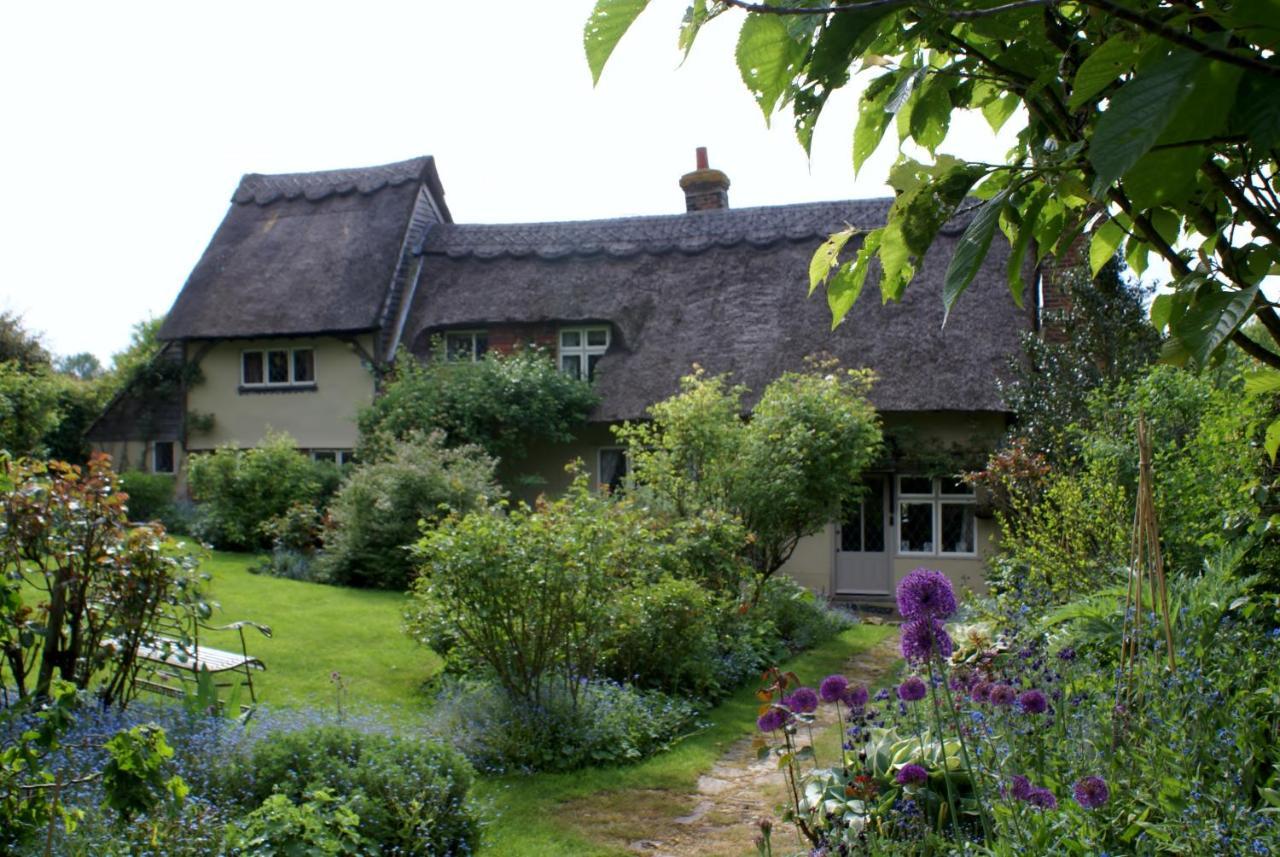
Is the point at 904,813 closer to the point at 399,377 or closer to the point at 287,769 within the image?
the point at 287,769

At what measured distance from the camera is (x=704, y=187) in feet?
74.1

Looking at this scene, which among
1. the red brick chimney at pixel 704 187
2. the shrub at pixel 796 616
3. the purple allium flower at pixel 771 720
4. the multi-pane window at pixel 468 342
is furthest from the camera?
the red brick chimney at pixel 704 187

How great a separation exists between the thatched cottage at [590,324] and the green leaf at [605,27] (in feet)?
51.8

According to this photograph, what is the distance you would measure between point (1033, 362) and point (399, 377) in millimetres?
10956

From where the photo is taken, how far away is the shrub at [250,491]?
58.4 feet

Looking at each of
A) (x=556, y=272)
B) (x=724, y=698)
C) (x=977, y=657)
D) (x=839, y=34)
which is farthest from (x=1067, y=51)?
(x=556, y=272)

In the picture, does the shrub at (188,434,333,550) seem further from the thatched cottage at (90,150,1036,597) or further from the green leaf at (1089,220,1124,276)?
the green leaf at (1089,220,1124,276)

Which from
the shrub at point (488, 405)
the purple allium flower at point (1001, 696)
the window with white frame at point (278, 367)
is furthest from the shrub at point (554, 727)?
the window with white frame at point (278, 367)

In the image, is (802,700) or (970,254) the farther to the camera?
(802,700)

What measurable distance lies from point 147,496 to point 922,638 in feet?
63.4

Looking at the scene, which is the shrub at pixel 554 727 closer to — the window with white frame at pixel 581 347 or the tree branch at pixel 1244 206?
the tree branch at pixel 1244 206

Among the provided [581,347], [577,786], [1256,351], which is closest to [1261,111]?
[1256,351]

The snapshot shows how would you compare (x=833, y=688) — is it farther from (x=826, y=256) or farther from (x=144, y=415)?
(x=144, y=415)

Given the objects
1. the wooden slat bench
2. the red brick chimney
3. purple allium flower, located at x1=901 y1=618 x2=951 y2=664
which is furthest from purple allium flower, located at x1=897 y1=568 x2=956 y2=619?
the red brick chimney
